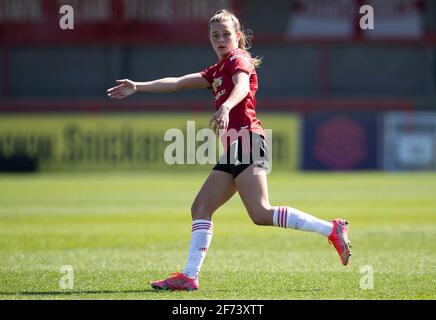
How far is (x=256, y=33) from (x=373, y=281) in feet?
96.8

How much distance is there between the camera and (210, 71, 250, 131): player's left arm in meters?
7.04

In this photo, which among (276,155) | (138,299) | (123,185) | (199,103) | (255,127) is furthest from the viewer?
(199,103)

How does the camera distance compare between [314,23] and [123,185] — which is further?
[314,23]

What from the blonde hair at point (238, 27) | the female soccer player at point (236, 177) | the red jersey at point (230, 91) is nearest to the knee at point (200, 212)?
the female soccer player at point (236, 177)

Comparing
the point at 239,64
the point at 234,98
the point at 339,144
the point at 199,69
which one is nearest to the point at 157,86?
the point at 239,64

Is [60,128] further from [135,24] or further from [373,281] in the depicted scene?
[373,281]

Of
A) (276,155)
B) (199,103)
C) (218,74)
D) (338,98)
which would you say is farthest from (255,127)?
(338,98)

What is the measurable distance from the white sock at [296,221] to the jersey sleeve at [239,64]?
44.4 inches

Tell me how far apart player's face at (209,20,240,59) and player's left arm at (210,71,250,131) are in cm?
30

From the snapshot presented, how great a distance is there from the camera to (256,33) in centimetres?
3722

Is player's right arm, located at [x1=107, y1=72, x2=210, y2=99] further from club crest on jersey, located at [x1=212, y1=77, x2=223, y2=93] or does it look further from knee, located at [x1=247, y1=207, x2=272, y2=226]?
knee, located at [x1=247, y1=207, x2=272, y2=226]

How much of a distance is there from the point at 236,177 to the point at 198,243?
629mm

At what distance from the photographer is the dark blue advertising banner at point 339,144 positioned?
29312 mm

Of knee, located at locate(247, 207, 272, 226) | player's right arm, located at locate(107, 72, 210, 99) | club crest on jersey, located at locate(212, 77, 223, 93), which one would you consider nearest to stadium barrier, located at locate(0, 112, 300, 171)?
player's right arm, located at locate(107, 72, 210, 99)
